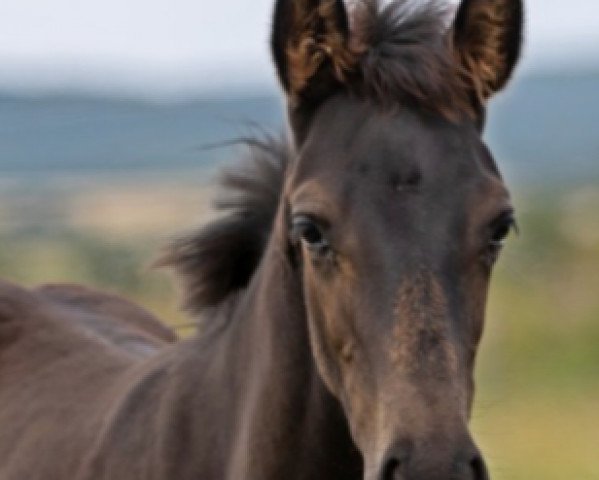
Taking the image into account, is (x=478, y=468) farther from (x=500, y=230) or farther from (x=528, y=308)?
(x=528, y=308)

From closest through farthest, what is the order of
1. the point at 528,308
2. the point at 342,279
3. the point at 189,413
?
the point at 342,279
the point at 189,413
the point at 528,308

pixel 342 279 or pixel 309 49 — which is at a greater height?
pixel 309 49

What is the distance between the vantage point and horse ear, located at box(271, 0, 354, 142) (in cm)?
437

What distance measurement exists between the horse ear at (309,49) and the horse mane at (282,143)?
49 mm

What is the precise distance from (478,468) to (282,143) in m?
1.57

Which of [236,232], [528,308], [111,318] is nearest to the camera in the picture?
[236,232]

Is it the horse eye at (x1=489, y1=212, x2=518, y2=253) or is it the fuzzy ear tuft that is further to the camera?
the fuzzy ear tuft

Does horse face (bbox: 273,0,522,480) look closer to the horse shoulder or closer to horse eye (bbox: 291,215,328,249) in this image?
horse eye (bbox: 291,215,328,249)

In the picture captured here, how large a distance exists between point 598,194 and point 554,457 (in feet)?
33.9

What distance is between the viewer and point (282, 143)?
197 inches

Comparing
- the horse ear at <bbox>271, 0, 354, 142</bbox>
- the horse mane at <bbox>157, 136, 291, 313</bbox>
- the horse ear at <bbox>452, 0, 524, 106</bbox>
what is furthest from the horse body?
the horse ear at <bbox>452, 0, 524, 106</bbox>

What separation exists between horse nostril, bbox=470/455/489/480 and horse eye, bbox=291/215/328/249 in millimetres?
684

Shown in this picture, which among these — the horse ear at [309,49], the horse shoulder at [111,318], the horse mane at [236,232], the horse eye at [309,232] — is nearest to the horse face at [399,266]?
Result: the horse eye at [309,232]

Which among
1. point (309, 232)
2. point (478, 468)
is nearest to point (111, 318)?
point (309, 232)
